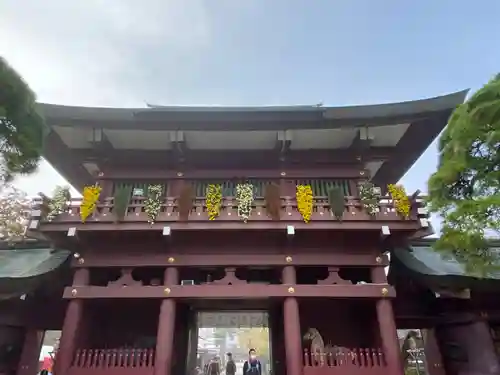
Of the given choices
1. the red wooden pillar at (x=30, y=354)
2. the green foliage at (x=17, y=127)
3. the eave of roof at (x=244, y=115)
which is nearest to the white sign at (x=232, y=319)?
the red wooden pillar at (x=30, y=354)

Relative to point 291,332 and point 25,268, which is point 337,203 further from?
point 25,268

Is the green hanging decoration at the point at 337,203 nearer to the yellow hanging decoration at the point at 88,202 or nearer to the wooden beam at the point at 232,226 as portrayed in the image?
the wooden beam at the point at 232,226

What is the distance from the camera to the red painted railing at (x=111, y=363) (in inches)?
340

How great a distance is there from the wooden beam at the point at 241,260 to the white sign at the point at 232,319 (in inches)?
147

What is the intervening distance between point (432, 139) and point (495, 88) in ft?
14.7

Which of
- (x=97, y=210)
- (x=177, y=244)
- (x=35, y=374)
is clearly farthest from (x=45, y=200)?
(x=35, y=374)

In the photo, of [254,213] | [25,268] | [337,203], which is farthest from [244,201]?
[25,268]

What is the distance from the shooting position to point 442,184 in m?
8.20

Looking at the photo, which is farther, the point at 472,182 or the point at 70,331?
the point at 70,331

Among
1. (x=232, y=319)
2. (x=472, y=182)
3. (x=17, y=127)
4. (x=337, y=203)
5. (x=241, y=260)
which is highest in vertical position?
(x=17, y=127)

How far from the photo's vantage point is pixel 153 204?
9.77m

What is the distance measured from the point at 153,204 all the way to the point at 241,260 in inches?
112

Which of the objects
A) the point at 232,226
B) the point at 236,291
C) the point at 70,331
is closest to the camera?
the point at 70,331

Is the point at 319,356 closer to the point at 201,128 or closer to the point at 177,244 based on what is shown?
the point at 177,244
